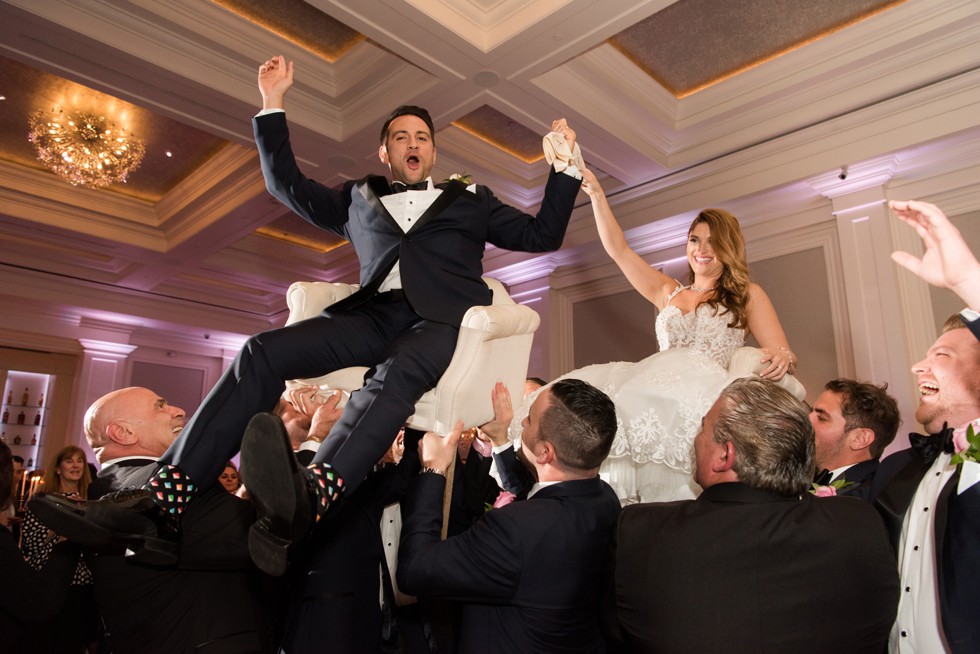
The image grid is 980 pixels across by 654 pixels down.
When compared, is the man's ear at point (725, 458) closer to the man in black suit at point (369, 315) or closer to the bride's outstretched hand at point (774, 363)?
the man in black suit at point (369, 315)

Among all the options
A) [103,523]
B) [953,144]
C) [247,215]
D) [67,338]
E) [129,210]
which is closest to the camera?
[103,523]

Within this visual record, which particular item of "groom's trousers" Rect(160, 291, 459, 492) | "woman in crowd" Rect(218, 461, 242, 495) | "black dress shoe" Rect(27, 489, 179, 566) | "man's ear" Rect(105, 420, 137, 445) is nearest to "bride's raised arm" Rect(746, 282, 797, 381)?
"groom's trousers" Rect(160, 291, 459, 492)

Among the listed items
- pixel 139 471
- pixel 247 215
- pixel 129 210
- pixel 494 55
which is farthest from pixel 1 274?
pixel 139 471

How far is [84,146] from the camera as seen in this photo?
254 inches

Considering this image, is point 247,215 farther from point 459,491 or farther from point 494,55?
point 459,491

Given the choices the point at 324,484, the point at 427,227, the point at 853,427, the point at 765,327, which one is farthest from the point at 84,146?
the point at 853,427

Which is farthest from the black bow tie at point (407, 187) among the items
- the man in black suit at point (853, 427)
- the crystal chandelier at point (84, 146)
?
the crystal chandelier at point (84, 146)

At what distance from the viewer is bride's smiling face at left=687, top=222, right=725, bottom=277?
3.76 metres

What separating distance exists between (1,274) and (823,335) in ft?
32.4

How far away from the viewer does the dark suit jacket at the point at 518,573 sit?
77.4 inches

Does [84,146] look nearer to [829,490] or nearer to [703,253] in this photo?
[703,253]

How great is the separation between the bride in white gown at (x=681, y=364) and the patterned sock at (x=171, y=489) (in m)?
1.23

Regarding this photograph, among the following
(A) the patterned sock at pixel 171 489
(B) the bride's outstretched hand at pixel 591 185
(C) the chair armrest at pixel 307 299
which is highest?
(B) the bride's outstretched hand at pixel 591 185

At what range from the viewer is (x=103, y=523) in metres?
1.84
